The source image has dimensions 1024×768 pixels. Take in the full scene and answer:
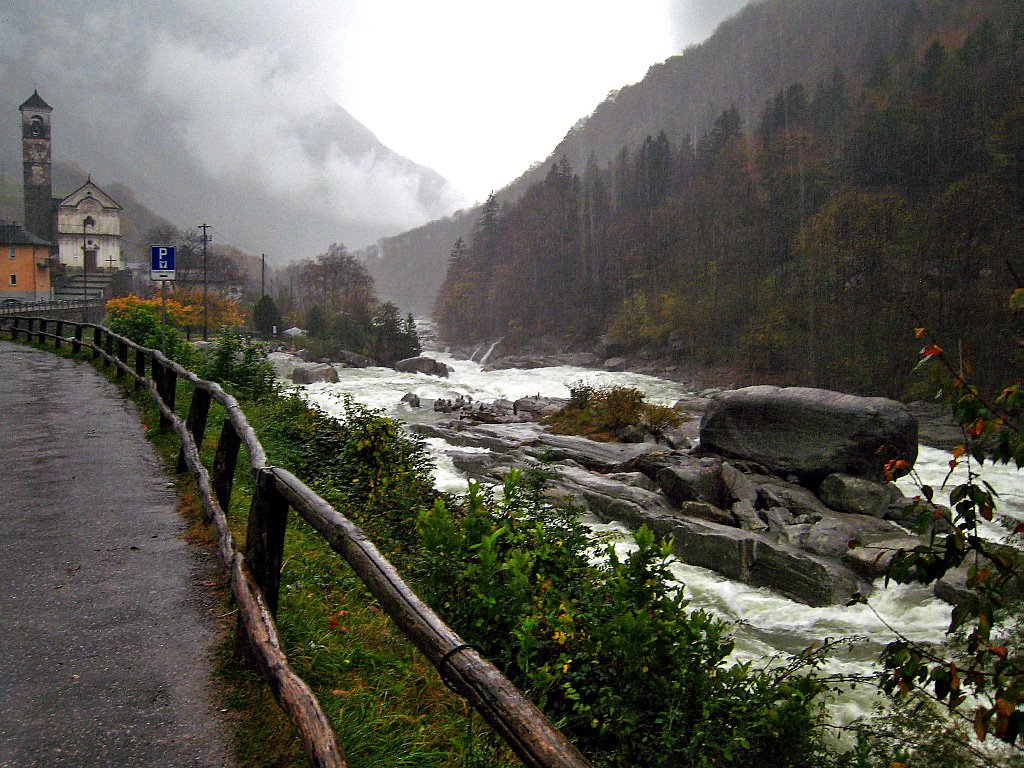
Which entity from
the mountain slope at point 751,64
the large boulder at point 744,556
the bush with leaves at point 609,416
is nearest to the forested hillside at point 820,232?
the mountain slope at point 751,64

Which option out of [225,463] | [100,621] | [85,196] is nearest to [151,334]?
[225,463]

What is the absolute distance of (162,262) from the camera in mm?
13266

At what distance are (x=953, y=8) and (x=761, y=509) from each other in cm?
6268

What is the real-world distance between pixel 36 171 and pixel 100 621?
89.7 m

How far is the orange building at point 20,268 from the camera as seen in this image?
57.5m

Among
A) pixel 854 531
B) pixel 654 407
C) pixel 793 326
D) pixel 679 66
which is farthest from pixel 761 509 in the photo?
pixel 679 66

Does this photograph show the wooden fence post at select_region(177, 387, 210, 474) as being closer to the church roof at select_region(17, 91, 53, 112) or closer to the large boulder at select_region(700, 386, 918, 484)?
the large boulder at select_region(700, 386, 918, 484)

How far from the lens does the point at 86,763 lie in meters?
3.01

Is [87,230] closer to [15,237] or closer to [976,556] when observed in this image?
[15,237]

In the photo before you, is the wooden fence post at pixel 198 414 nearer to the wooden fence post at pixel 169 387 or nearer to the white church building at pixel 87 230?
the wooden fence post at pixel 169 387

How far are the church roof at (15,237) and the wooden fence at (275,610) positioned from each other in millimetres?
64852

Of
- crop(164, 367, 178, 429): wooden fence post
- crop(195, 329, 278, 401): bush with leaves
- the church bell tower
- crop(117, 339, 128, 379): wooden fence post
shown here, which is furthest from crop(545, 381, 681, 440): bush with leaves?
the church bell tower

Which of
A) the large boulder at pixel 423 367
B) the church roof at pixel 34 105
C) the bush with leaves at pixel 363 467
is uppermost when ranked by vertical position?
the church roof at pixel 34 105

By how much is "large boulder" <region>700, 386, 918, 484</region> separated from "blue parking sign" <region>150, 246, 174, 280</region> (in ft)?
39.7
